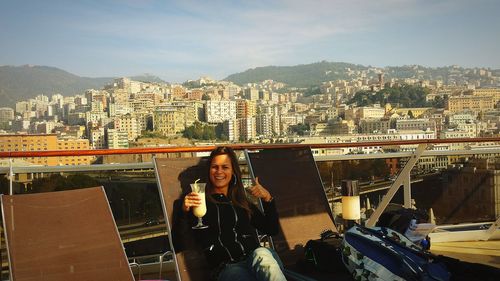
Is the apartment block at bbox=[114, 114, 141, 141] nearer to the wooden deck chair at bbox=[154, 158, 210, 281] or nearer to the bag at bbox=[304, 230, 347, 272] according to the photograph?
the wooden deck chair at bbox=[154, 158, 210, 281]

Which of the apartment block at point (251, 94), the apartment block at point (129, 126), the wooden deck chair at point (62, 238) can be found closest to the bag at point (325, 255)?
the wooden deck chair at point (62, 238)

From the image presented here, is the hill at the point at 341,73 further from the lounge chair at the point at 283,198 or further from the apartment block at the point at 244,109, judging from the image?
the lounge chair at the point at 283,198

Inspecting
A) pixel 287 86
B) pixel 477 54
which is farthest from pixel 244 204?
pixel 287 86

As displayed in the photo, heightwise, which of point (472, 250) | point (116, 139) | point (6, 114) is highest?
point (6, 114)

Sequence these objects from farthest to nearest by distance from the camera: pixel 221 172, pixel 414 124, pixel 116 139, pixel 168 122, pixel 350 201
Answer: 1. pixel 168 122
2. pixel 414 124
3. pixel 116 139
4. pixel 350 201
5. pixel 221 172

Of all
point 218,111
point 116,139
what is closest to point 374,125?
point 218,111

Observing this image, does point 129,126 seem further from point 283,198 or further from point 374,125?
point 283,198

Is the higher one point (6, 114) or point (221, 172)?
point (6, 114)
